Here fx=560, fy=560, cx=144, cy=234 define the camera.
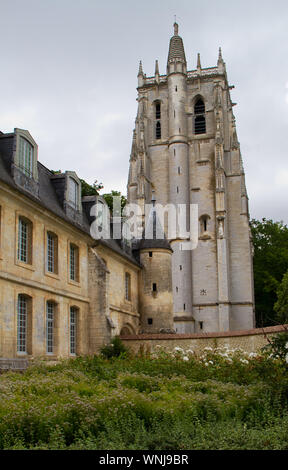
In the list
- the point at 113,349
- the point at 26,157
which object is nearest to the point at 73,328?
the point at 113,349

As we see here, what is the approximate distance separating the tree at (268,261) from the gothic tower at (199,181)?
3.98 metres

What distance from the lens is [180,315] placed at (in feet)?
146

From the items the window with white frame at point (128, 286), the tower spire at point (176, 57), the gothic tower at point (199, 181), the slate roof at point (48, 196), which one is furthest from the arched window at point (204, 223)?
the slate roof at point (48, 196)

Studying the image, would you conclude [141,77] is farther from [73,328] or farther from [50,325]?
[50,325]

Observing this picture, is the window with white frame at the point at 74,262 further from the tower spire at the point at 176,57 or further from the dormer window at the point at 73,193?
the tower spire at the point at 176,57

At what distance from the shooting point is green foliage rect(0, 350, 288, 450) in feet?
23.5

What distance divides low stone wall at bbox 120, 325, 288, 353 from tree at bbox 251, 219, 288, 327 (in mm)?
26557

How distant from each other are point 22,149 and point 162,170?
31.6 meters

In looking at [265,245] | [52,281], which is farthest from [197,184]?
[52,281]

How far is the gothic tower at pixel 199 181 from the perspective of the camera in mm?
45250

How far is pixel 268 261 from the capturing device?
2018 inches

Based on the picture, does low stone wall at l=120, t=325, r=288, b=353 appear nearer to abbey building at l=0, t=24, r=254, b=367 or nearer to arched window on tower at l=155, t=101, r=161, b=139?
abbey building at l=0, t=24, r=254, b=367

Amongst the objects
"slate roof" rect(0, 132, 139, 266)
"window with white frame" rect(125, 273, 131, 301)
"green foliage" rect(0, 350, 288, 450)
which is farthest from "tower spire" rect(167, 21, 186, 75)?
"green foliage" rect(0, 350, 288, 450)

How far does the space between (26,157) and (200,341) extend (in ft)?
34.2
